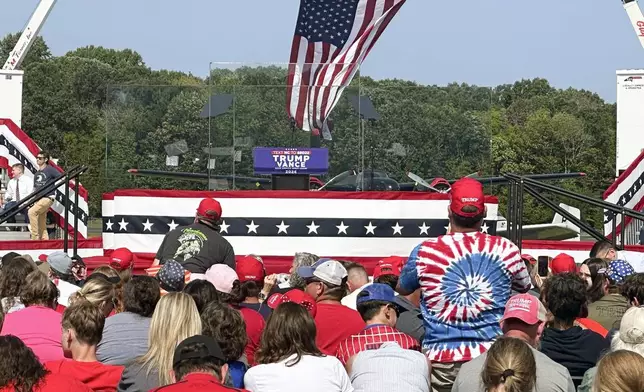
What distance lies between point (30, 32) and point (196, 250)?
2319 cm

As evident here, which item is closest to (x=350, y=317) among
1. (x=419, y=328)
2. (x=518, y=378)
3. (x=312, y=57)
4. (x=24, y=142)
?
(x=419, y=328)

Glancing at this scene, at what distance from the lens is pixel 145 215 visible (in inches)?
595

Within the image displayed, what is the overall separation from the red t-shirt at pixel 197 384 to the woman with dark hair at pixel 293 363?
892 millimetres

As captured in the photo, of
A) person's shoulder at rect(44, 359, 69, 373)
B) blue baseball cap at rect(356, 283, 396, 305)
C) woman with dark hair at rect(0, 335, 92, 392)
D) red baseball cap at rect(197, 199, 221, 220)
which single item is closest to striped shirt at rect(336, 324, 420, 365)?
blue baseball cap at rect(356, 283, 396, 305)

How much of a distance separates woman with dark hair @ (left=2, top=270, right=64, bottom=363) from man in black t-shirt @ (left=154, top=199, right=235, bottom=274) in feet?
11.3

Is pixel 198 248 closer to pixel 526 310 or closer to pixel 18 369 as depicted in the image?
pixel 526 310

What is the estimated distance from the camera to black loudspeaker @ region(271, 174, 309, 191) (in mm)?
15531

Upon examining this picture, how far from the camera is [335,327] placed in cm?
753

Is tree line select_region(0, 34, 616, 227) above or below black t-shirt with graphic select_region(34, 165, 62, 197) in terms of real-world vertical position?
above

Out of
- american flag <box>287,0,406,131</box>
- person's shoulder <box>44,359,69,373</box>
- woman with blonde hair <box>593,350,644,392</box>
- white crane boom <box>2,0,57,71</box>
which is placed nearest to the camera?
woman with blonde hair <box>593,350,644,392</box>

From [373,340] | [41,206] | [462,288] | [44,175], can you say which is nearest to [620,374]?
[462,288]

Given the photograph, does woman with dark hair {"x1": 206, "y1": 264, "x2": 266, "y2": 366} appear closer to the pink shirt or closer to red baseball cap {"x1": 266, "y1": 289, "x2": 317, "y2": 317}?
red baseball cap {"x1": 266, "y1": 289, "x2": 317, "y2": 317}

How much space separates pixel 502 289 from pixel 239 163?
30.2 ft

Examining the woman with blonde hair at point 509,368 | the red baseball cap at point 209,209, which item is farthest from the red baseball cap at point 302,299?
the red baseball cap at point 209,209
